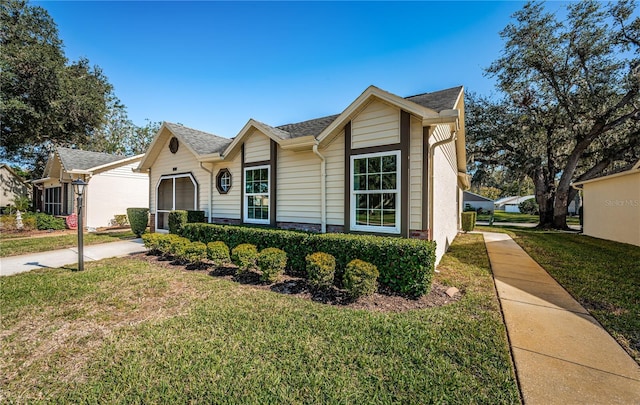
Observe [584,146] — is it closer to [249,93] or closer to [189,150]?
[249,93]

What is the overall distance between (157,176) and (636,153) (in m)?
27.6

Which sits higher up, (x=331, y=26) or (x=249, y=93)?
(x=331, y=26)

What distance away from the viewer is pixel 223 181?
9.96m

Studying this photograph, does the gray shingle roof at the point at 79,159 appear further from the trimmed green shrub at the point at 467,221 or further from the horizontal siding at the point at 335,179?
the trimmed green shrub at the point at 467,221

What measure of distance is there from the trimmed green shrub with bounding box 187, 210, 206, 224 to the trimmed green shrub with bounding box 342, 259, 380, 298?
7237 millimetres

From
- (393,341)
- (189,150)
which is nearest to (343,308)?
(393,341)

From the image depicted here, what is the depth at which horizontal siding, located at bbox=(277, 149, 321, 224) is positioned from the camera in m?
7.46

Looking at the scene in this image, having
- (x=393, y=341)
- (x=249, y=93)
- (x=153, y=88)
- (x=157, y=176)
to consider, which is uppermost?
(x=153, y=88)

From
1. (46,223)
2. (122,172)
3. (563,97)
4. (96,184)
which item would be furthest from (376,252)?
(46,223)

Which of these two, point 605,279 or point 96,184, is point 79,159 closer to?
point 96,184

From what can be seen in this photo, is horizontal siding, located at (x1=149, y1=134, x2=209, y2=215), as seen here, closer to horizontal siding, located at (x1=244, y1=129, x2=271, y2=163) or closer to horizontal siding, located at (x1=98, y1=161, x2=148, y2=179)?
horizontal siding, located at (x1=244, y1=129, x2=271, y2=163)

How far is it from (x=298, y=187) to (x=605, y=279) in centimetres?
764

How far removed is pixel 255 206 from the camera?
896cm

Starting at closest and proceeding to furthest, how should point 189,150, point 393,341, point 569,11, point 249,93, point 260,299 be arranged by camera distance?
point 393,341 → point 260,299 → point 189,150 → point 249,93 → point 569,11
